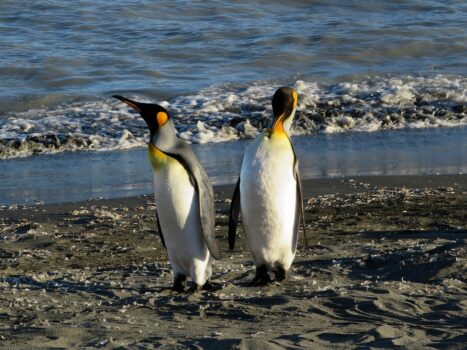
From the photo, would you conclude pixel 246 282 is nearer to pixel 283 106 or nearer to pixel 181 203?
pixel 181 203

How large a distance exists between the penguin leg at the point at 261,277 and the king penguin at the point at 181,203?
0.84 ft

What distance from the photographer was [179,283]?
5.67 m

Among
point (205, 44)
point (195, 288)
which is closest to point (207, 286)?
point (195, 288)

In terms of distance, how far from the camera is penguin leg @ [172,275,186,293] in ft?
18.4

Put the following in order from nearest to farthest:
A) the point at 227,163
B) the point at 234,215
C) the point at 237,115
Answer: the point at 234,215 → the point at 227,163 → the point at 237,115

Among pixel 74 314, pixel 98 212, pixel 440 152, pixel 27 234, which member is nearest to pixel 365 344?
pixel 74 314

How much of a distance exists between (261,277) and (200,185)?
0.62 meters

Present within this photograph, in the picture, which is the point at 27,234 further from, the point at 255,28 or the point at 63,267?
the point at 255,28

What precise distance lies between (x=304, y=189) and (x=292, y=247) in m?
3.17

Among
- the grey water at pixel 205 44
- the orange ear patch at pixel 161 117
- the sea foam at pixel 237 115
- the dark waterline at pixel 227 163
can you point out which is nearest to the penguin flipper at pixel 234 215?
the orange ear patch at pixel 161 117

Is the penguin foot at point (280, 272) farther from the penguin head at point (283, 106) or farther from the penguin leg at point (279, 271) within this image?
the penguin head at point (283, 106)

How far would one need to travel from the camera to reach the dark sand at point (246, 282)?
4363 mm

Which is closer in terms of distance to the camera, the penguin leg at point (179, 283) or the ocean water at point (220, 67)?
the penguin leg at point (179, 283)

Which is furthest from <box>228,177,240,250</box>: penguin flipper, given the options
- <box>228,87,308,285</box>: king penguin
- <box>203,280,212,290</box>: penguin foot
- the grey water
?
the grey water
